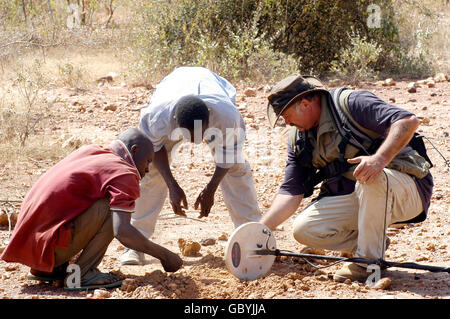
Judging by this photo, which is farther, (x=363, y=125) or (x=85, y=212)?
(x=363, y=125)

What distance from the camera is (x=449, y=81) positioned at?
8227 mm

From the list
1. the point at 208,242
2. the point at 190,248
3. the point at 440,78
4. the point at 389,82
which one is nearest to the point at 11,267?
the point at 190,248

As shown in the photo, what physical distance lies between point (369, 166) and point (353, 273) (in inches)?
24.6

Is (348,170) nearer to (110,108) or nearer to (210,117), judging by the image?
(210,117)

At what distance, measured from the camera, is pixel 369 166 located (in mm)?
3135

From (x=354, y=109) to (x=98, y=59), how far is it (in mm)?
8645

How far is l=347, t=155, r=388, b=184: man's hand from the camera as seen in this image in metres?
3.14

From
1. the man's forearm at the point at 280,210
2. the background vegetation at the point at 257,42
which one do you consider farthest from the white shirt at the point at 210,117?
the background vegetation at the point at 257,42

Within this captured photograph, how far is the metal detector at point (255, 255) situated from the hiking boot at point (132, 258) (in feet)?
3.01

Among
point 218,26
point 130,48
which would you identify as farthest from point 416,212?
point 130,48

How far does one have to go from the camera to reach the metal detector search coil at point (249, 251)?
128 inches

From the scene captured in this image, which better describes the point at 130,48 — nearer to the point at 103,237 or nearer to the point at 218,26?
the point at 218,26

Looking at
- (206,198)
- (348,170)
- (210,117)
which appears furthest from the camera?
(206,198)

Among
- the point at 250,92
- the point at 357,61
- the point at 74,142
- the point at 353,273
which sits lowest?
the point at 353,273
